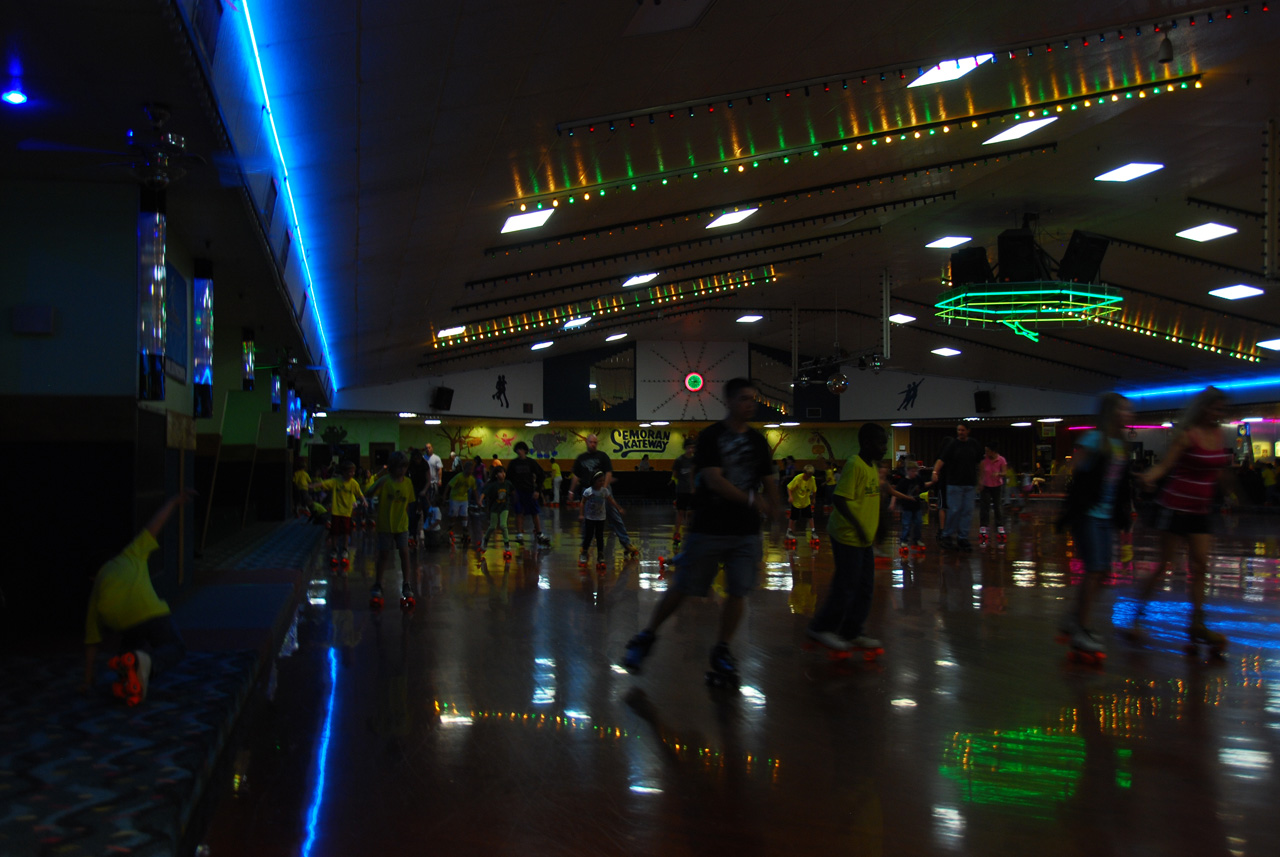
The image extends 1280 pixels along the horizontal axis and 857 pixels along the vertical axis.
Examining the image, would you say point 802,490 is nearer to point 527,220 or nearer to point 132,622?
point 527,220

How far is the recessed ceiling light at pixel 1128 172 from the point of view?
12.5 metres

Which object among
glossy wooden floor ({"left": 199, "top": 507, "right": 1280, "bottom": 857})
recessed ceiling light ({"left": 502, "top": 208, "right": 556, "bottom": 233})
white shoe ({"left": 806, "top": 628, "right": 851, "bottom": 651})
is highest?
recessed ceiling light ({"left": 502, "top": 208, "right": 556, "bottom": 233})

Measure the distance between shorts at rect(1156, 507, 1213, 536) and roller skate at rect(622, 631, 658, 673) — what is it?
300 cm

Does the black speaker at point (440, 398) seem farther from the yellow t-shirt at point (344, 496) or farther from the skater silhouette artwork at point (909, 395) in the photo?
the yellow t-shirt at point (344, 496)

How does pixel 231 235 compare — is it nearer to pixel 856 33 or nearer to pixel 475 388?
pixel 856 33

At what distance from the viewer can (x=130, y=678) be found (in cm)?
373

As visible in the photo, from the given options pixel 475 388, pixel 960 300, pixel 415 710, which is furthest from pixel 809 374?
pixel 415 710

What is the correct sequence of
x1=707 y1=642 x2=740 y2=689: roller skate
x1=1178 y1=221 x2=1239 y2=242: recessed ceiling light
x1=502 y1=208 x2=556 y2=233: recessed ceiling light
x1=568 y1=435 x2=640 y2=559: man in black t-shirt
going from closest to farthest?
x1=707 y1=642 x2=740 y2=689: roller skate → x1=568 y1=435 x2=640 y2=559: man in black t-shirt → x1=502 y1=208 x2=556 y2=233: recessed ceiling light → x1=1178 y1=221 x2=1239 y2=242: recessed ceiling light

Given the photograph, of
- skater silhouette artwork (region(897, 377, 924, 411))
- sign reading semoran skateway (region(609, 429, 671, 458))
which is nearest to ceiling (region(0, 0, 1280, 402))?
skater silhouette artwork (region(897, 377, 924, 411))

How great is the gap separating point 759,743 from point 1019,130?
30.9 feet

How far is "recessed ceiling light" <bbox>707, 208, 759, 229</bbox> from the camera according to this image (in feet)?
40.1

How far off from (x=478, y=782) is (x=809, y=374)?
24.2m

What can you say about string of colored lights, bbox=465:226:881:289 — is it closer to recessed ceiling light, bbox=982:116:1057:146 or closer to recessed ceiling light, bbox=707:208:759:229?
recessed ceiling light, bbox=707:208:759:229

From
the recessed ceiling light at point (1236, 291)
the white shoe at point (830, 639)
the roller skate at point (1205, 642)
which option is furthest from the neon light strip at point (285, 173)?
the recessed ceiling light at point (1236, 291)
